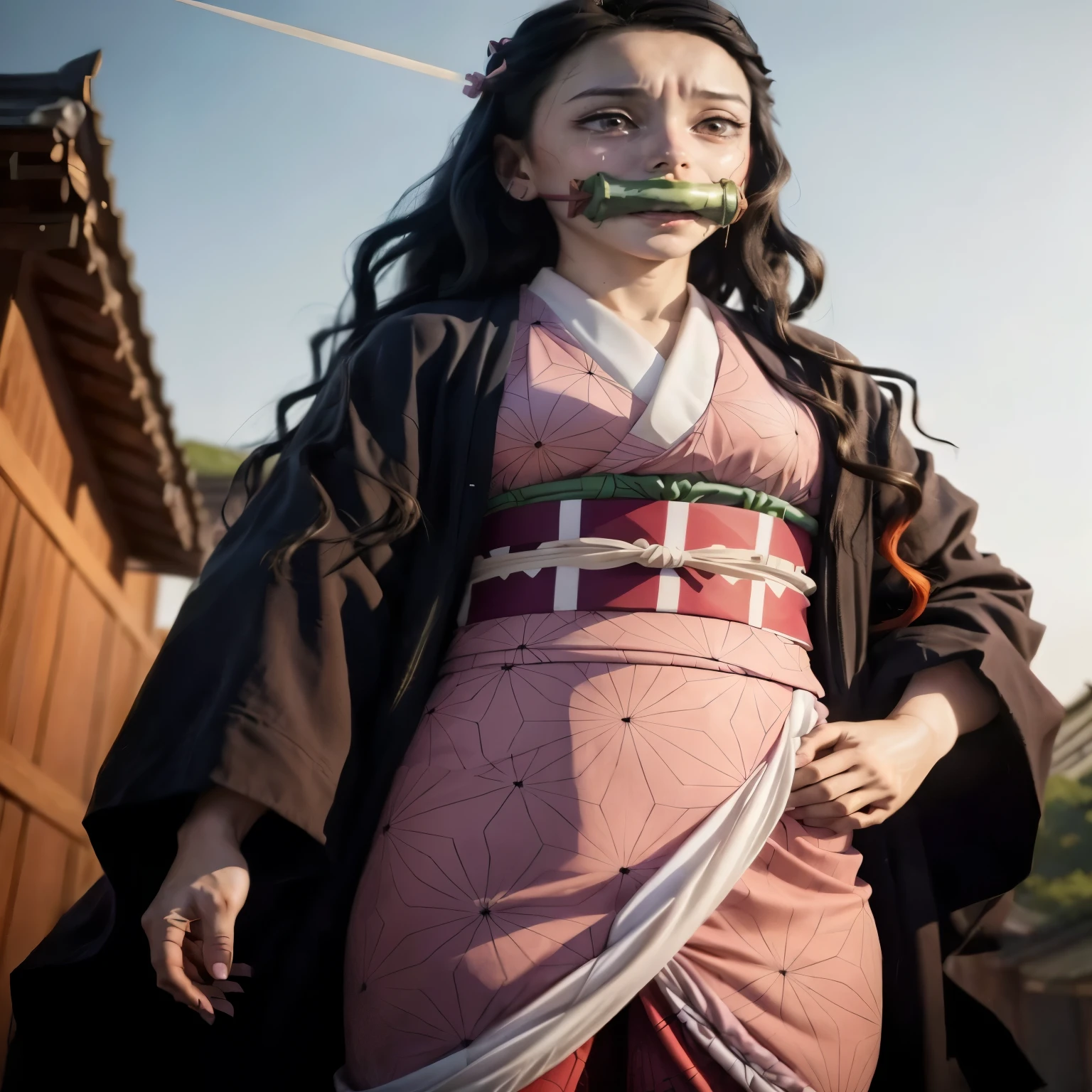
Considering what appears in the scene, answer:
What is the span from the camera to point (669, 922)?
2.84ft

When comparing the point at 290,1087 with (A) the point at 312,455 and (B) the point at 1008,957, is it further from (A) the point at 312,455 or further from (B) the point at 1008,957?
(B) the point at 1008,957

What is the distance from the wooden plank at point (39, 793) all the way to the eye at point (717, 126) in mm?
1232

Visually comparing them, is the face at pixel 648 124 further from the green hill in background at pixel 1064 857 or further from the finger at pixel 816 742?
the green hill in background at pixel 1064 857

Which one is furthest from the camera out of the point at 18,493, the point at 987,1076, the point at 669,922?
the point at 18,493

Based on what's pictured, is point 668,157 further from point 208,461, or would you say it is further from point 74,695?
point 208,461

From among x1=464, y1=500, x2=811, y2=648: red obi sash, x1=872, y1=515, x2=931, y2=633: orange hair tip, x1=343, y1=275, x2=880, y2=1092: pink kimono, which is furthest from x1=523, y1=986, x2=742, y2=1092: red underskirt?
x1=872, y1=515, x2=931, y2=633: orange hair tip

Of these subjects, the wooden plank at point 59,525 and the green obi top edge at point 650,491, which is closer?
the green obi top edge at point 650,491

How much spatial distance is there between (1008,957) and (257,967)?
2.93 ft

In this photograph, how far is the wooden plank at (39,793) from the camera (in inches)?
72.7

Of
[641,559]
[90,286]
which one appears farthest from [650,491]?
[90,286]

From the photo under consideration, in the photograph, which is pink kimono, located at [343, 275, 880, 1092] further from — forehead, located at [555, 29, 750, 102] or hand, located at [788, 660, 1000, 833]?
forehead, located at [555, 29, 750, 102]

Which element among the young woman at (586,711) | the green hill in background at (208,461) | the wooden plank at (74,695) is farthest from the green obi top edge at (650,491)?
the green hill in background at (208,461)

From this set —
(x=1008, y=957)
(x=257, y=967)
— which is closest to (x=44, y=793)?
(x=257, y=967)

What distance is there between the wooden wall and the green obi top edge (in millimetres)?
1017
